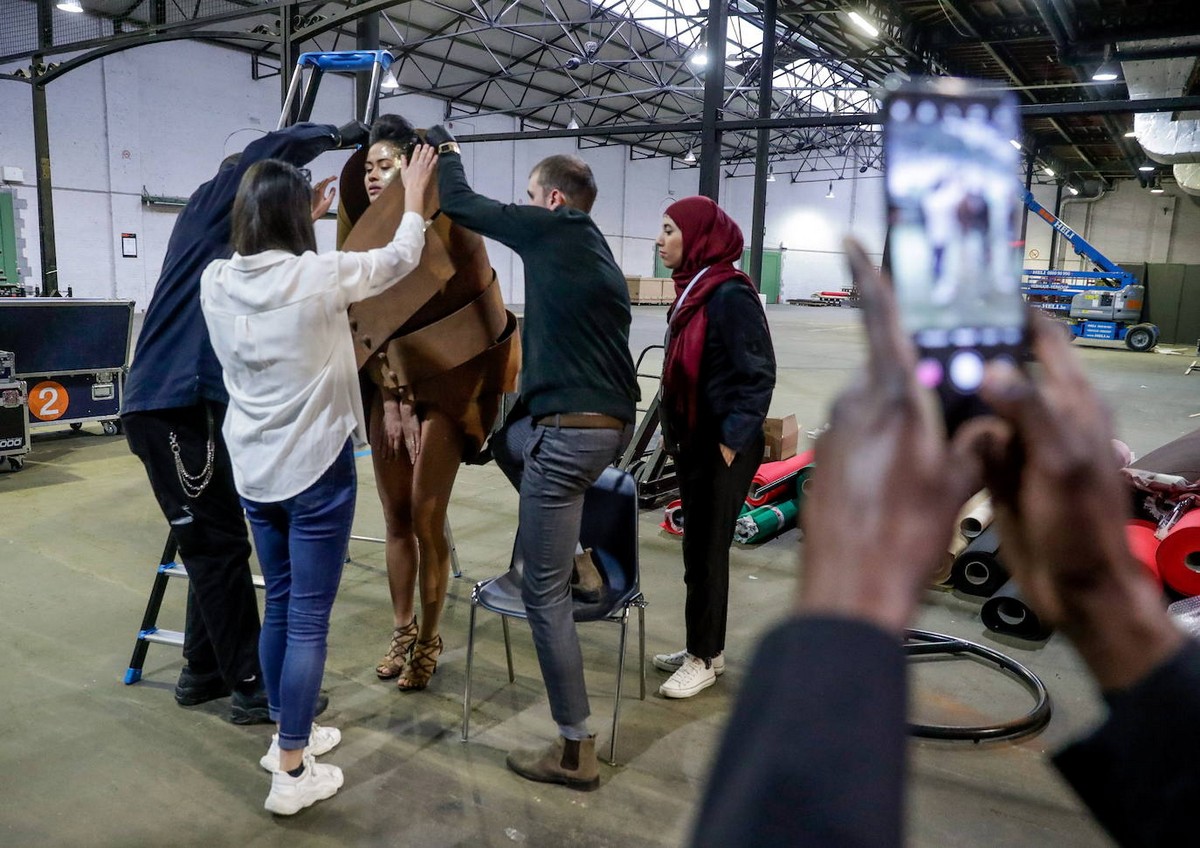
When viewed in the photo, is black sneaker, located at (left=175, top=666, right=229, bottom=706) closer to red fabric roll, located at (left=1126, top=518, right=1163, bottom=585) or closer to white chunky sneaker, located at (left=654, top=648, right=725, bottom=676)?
white chunky sneaker, located at (left=654, top=648, right=725, bottom=676)

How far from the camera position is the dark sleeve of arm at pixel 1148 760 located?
52 cm

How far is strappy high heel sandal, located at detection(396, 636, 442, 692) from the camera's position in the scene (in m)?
2.77

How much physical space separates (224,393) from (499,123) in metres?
20.0

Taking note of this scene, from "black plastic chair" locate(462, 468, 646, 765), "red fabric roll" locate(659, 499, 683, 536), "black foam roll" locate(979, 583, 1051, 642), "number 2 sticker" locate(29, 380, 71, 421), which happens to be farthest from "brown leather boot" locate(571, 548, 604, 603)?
"number 2 sticker" locate(29, 380, 71, 421)

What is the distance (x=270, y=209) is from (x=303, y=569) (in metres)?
0.87

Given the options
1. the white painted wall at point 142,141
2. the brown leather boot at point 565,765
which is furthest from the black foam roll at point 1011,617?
the white painted wall at point 142,141

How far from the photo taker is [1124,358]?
47.1 feet

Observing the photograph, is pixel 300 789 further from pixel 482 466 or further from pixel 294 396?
pixel 482 466

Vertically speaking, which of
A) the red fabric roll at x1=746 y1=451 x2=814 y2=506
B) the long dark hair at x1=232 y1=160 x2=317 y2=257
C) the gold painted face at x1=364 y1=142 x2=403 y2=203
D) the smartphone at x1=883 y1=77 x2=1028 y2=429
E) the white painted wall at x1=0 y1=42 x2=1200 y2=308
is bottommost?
the red fabric roll at x1=746 y1=451 x2=814 y2=506

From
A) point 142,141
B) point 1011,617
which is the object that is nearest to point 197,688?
point 1011,617

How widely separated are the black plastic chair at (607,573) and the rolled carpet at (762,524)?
170cm

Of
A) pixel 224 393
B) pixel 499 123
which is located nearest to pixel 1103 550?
pixel 224 393

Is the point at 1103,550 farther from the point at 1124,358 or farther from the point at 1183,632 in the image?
the point at 1124,358

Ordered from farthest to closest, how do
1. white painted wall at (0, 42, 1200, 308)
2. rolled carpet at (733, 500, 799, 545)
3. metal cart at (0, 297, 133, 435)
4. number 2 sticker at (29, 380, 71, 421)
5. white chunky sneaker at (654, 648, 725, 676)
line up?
white painted wall at (0, 42, 1200, 308), number 2 sticker at (29, 380, 71, 421), metal cart at (0, 297, 133, 435), rolled carpet at (733, 500, 799, 545), white chunky sneaker at (654, 648, 725, 676)
